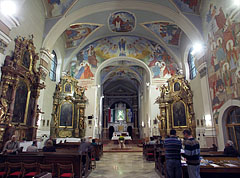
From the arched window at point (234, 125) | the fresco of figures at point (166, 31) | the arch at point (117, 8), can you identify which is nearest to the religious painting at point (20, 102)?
the arch at point (117, 8)

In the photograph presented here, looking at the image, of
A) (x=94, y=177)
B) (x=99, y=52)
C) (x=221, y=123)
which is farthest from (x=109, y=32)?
(x=94, y=177)

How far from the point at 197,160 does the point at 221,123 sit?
18.5 ft

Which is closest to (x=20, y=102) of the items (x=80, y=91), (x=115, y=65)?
(x=80, y=91)

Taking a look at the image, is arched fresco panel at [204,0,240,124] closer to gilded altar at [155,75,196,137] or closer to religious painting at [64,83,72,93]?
gilded altar at [155,75,196,137]

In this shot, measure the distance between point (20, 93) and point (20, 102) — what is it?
43 cm

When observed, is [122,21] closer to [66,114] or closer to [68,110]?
[68,110]

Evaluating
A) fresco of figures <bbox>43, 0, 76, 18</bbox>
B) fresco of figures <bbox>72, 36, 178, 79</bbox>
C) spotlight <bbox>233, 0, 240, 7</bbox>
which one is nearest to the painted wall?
spotlight <bbox>233, 0, 240, 7</bbox>

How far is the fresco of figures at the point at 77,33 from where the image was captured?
13539 mm

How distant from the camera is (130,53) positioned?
17.0 m

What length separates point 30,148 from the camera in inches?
236

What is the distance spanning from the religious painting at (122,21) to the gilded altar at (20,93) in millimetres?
6802

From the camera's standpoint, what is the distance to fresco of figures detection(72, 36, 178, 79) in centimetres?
1598

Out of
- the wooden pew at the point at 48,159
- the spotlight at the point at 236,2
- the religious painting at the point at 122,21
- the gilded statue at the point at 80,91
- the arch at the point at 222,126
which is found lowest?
the wooden pew at the point at 48,159

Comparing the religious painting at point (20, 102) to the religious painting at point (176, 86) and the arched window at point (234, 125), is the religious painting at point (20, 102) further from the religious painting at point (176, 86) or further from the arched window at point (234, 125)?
the religious painting at point (176, 86)
